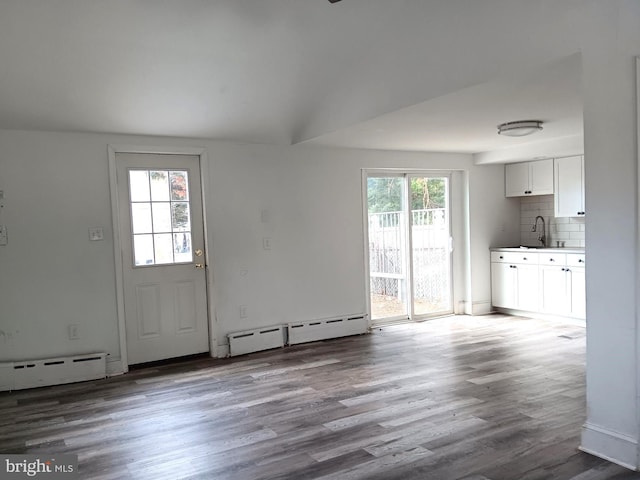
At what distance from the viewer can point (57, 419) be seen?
3.70 meters

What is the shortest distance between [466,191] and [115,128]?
4.43m

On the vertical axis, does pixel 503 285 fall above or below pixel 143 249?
below

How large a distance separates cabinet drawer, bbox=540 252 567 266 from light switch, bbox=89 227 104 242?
196 inches

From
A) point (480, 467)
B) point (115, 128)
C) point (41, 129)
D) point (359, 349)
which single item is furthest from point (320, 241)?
point (480, 467)

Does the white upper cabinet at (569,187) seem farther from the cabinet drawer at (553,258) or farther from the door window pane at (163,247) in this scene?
the door window pane at (163,247)

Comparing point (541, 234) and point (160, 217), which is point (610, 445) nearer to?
point (160, 217)

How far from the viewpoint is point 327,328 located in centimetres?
593

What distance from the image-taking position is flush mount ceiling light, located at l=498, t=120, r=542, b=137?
4.64m

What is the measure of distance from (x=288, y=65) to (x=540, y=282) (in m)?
4.14

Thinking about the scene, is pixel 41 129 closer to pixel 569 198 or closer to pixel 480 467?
pixel 480 467

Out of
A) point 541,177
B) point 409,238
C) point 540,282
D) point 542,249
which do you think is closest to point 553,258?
point 542,249

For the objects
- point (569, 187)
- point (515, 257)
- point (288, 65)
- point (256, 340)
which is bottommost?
point (256, 340)

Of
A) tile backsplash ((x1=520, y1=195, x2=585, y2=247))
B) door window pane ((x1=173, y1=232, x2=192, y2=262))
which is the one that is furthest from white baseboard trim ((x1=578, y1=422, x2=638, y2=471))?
tile backsplash ((x1=520, y1=195, x2=585, y2=247))

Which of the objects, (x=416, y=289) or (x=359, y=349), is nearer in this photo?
(x=359, y=349)
